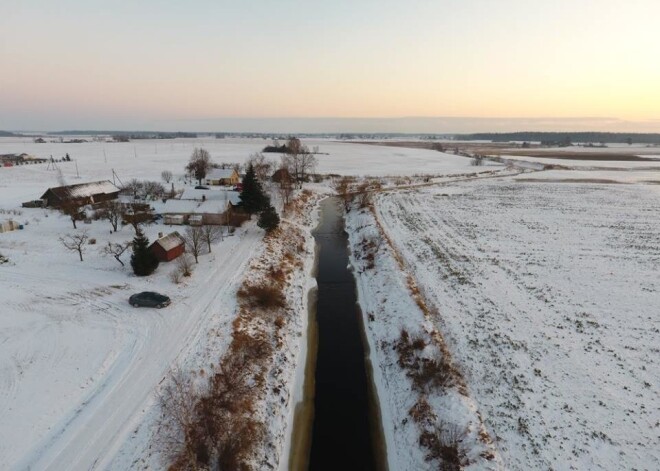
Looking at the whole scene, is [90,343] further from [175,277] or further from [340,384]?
[340,384]

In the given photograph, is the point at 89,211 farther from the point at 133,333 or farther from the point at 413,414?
the point at 413,414

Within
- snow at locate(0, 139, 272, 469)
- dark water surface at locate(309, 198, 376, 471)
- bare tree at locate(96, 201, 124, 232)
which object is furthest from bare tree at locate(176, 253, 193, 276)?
bare tree at locate(96, 201, 124, 232)

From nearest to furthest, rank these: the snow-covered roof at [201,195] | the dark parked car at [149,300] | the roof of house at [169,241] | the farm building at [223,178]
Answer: the dark parked car at [149,300], the roof of house at [169,241], the snow-covered roof at [201,195], the farm building at [223,178]

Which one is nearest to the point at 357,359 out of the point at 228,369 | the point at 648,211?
the point at 228,369

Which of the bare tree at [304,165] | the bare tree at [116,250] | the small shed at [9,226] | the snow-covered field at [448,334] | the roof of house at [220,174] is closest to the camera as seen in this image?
the snow-covered field at [448,334]

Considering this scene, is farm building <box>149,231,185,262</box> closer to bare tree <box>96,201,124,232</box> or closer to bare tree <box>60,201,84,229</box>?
bare tree <box>96,201,124,232</box>

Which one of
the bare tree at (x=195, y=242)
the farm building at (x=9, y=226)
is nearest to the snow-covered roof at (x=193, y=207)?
the bare tree at (x=195, y=242)

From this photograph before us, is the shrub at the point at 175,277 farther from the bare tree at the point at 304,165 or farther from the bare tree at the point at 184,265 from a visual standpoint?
the bare tree at the point at 304,165
